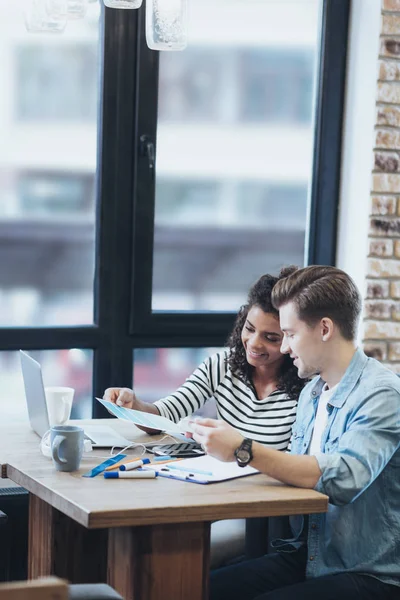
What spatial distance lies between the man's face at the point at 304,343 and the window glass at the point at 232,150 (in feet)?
3.73

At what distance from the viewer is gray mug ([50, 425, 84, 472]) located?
2082mm

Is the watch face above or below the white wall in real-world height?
below

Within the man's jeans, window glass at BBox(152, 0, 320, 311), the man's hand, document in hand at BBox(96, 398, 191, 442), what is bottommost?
the man's jeans

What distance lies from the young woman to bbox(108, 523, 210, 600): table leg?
0.71 metres

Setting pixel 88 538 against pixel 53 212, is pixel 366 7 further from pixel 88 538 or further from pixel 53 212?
pixel 88 538

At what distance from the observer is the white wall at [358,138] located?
10.8 ft

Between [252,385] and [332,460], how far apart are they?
2.32ft

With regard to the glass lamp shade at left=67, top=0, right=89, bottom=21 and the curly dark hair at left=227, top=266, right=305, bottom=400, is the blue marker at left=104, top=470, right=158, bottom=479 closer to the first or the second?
the curly dark hair at left=227, top=266, right=305, bottom=400

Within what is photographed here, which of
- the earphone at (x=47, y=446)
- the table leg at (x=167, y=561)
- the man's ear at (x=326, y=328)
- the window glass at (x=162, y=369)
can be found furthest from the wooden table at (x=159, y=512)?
the window glass at (x=162, y=369)

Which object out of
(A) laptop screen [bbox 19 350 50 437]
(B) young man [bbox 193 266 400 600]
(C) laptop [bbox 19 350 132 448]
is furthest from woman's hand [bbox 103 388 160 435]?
(B) young man [bbox 193 266 400 600]

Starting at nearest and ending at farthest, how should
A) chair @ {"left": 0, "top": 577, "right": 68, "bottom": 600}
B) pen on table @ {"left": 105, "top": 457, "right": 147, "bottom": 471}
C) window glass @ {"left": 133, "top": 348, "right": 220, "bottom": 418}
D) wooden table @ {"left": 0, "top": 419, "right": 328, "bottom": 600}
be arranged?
chair @ {"left": 0, "top": 577, "right": 68, "bottom": 600} → wooden table @ {"left": 0, "top": 419, "right": 328, "bottom": 600} → pen on table @ {"left": 105, "top": 457, "right": 147, "bottom": 471} → window glass @ {"left": 133, "top": 348, "right": 220, "bottom": 418}

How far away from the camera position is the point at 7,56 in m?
3.09

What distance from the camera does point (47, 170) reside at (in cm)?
318

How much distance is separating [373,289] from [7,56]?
143 centimetres
